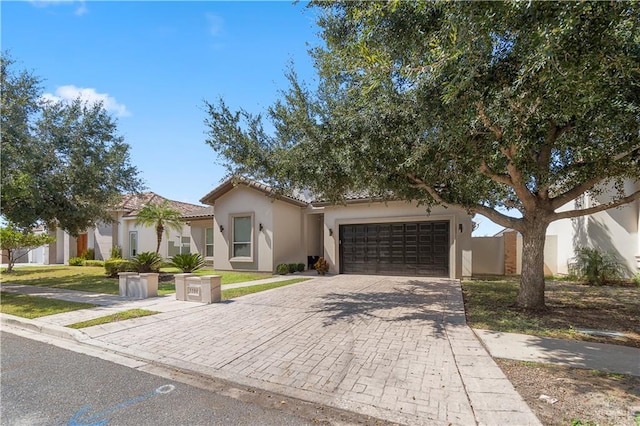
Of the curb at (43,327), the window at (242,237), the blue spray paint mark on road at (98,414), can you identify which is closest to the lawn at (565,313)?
the blue spray paint mark on road at (98,414)

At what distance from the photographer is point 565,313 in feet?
25.4

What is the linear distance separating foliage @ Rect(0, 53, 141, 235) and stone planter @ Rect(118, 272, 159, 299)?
3.83 m

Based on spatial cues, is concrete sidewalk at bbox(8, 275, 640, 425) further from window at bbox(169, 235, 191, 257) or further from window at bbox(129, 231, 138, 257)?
window at bbox(129, 231, 138, 257)

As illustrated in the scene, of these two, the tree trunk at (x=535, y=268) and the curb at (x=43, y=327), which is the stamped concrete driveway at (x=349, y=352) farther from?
the tree trunk at (x=535, y=268)

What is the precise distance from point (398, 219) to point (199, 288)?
9.16 m

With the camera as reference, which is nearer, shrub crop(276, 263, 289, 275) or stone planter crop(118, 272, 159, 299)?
stone planter crop(118, 272, 159, 299)

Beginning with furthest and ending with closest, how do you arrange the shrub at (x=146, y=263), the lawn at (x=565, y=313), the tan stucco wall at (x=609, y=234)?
the shrub at (x=146, y=263), the tan stucco wall at (x=609, y=234), the lawn at (x=565, y=313)

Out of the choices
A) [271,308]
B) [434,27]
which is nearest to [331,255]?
[271,308]

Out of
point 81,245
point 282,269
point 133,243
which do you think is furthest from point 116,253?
point 282,269

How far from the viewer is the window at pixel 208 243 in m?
21.0

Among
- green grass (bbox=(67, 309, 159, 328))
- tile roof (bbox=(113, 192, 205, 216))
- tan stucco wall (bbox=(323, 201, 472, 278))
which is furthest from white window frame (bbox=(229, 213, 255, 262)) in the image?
green grass (bbox=(67, 309, 159, 328))

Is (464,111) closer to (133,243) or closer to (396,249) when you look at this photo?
(396,249)

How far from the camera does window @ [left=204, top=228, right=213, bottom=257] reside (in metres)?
21.0

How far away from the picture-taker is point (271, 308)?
854 cm
